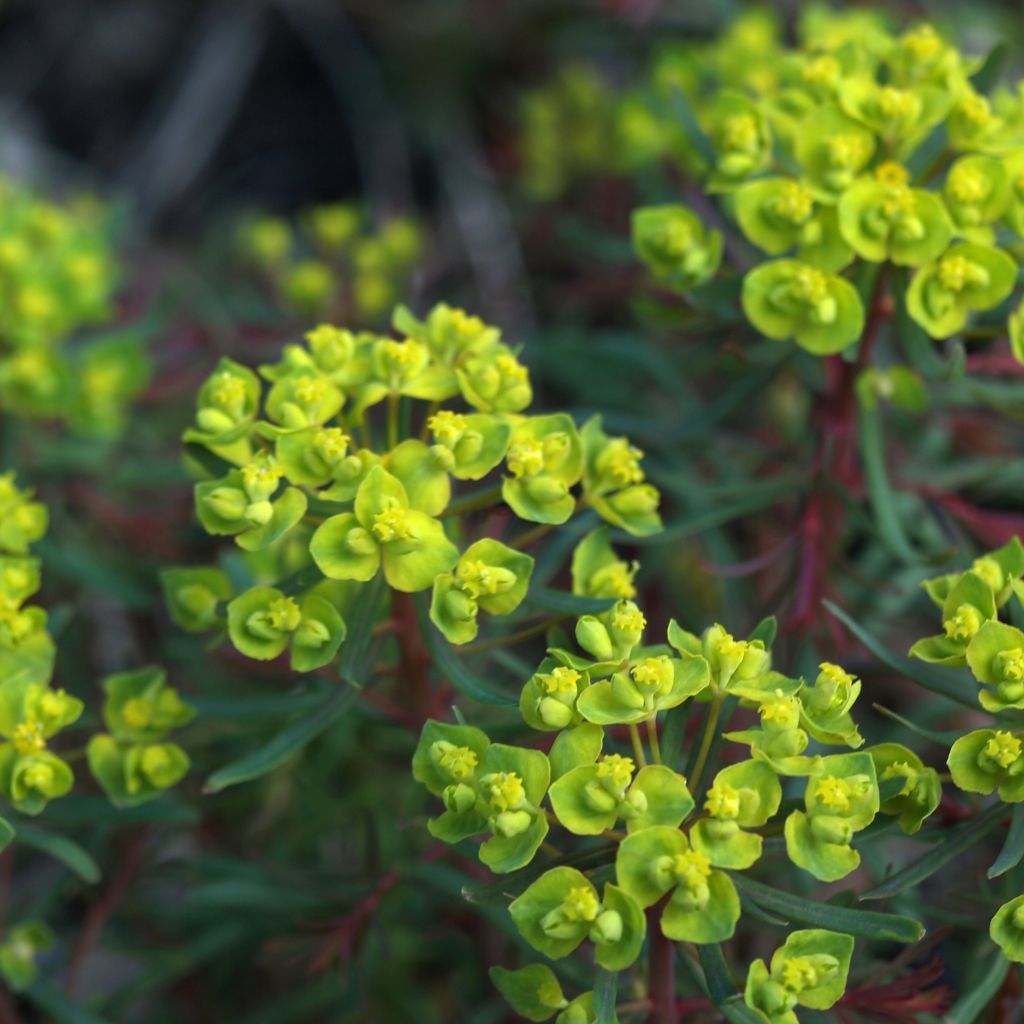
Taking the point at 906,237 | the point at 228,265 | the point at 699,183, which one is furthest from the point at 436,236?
the point at 906,237

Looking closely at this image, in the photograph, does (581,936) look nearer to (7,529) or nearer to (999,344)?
(7,529)

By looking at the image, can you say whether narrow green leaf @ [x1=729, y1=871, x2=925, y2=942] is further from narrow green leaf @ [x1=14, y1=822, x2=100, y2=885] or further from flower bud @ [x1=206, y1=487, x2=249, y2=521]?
narrow green leaf @ [x1=14, y1=822, x2=100, y2=885]

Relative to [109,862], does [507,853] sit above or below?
above

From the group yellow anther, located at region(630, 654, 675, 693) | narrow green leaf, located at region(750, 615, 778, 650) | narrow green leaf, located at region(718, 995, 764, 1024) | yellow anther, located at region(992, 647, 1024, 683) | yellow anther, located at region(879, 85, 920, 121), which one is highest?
yellow anther, located at region(879, 85, 920, 121)

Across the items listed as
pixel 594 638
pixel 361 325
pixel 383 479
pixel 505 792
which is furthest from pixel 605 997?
pixel 361 325

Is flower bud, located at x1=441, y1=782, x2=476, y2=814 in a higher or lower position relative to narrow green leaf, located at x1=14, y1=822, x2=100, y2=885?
higher

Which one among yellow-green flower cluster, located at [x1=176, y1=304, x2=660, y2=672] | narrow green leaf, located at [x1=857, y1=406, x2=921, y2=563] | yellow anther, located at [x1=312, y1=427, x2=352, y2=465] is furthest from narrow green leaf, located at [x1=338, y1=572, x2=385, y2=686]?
narrow green leaf, located at [x1=857, y1=406, x2=921, y2=563]

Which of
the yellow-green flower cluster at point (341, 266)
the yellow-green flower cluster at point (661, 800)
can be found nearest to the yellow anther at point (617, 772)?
the yellow-green flower cluster at point (661, 800)

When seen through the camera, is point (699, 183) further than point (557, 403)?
No
